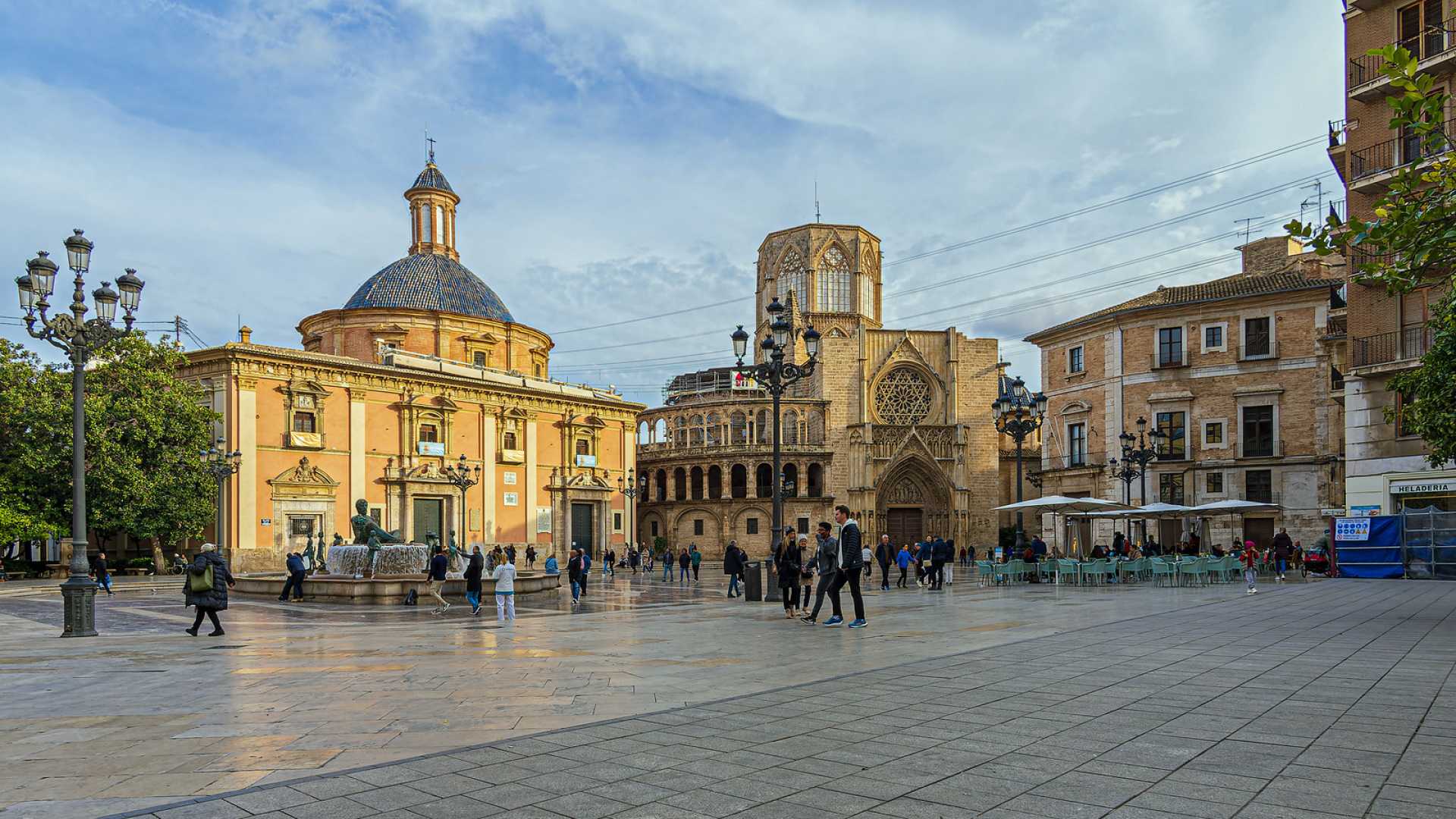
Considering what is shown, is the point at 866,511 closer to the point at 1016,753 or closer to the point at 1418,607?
the point at 1418,607

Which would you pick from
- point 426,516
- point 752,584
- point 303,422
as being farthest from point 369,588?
point 426,516

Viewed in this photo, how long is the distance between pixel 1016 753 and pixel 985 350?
54.3 m

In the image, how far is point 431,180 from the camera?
51344 millimetres

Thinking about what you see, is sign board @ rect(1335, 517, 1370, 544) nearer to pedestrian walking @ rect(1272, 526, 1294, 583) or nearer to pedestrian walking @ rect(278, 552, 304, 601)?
pedestrian walking @ rect(1272, 526, 1294, 583)

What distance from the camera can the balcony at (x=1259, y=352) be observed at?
36656mm

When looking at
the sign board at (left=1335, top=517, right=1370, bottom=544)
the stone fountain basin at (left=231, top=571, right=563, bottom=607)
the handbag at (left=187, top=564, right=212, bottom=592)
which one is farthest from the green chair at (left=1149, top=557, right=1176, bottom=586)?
the handbag at (left=187, top=564, right=212, bottom=592)

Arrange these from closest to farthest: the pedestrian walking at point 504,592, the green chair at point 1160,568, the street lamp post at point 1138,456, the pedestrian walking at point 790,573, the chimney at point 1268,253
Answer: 1. the pedestrian walking at point 790,573
2. the pedestrian walking at point 504,592
3. the green chair at point 1160,568
4. the street lamp post at point 1138,456
5. the chimney at point 1268,253

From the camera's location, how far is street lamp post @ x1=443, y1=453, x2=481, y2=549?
38438 millimetres

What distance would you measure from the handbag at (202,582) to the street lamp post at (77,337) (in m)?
1.25

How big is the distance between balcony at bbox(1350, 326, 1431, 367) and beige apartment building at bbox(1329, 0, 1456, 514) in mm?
19

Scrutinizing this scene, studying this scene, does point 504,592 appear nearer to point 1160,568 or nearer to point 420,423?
point 1160,568

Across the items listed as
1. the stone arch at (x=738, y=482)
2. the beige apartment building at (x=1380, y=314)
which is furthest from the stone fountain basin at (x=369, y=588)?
the stone arch at (x=738, y=482)

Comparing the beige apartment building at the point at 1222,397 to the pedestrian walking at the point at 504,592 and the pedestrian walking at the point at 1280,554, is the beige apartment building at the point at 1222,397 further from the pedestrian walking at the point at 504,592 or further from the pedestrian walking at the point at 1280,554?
the pedestrian walking at the point at 504,592

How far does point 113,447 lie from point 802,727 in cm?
3119
